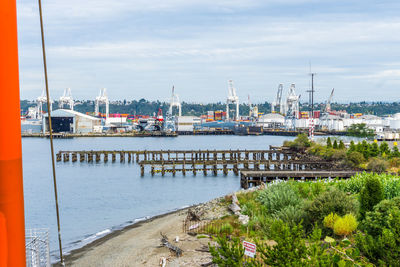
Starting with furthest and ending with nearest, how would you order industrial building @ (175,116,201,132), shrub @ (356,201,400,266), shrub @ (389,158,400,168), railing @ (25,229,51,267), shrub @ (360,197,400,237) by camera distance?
industrial building @ (175,116,201,132), shrub @ (389,158,400,168), shrub @ (360,197,400,237), shrub @ (356,201,400,266), railing @ (25,229,51,267)

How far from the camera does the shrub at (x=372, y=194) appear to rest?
14305 mm

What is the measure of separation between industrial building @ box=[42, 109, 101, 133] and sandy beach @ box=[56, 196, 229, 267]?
440ft

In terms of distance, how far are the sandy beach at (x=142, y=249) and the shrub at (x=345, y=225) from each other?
4.03m

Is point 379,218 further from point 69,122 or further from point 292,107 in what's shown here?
point 292,107

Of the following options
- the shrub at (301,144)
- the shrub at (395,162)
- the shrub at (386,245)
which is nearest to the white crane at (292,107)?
the shrub at (301,144)

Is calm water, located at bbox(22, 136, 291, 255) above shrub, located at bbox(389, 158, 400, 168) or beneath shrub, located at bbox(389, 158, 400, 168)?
beneath

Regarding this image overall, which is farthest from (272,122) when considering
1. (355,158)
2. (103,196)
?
(103,196)

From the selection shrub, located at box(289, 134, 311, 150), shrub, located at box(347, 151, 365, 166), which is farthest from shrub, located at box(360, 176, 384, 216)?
shrub, located at box(289, 134, 311, 150)

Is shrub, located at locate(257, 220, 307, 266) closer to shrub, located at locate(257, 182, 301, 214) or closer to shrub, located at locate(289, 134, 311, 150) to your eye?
shrub, located at locate(257, 182, 301, 214)

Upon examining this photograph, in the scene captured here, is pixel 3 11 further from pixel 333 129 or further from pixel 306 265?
pixel 333 129

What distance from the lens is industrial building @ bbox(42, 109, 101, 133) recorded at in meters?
152

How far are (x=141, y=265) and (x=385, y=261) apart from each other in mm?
9203

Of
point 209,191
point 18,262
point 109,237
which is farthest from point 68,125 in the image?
point 18,262

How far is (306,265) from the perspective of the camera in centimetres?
709
